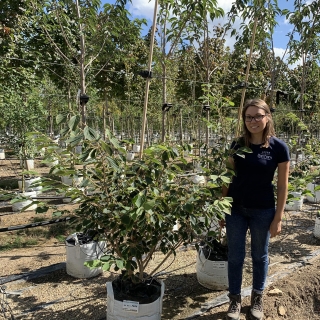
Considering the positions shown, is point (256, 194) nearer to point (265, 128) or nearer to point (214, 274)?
point (265, 128)

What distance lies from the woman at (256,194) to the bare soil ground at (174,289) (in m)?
0.38

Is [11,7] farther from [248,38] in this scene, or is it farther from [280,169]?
[280,169]

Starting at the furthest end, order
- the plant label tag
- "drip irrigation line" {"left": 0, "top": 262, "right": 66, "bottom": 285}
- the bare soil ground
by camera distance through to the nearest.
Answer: "drip irrigation line" {"left": 0, "top": 262, "right": 66, "bottom": 285}
the bare soil ground
the plant label tag

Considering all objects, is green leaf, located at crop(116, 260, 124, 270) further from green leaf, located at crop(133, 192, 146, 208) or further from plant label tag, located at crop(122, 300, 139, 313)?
plant label tag, located at crop(122, 300, 139, 313)

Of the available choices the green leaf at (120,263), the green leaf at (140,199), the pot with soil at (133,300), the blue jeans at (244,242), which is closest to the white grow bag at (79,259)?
the pot with soil at (133,300)

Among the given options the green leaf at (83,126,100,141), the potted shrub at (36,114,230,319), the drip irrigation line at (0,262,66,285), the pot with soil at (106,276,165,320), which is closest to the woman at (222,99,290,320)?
the potted shrub at (36,114,230,319)

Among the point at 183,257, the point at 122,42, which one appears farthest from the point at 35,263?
the point at 122,42

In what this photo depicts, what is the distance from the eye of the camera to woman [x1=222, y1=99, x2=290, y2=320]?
2092mm

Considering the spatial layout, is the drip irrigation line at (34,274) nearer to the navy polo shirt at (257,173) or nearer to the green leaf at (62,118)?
the navy polo shirt at (257,173)

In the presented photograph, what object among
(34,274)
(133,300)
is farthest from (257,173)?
(34,274)

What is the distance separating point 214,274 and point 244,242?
614 mm

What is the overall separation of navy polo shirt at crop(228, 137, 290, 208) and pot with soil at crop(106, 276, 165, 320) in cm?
86

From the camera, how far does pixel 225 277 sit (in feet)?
Answer: 8.84

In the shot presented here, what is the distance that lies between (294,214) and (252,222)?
376 centimetres
